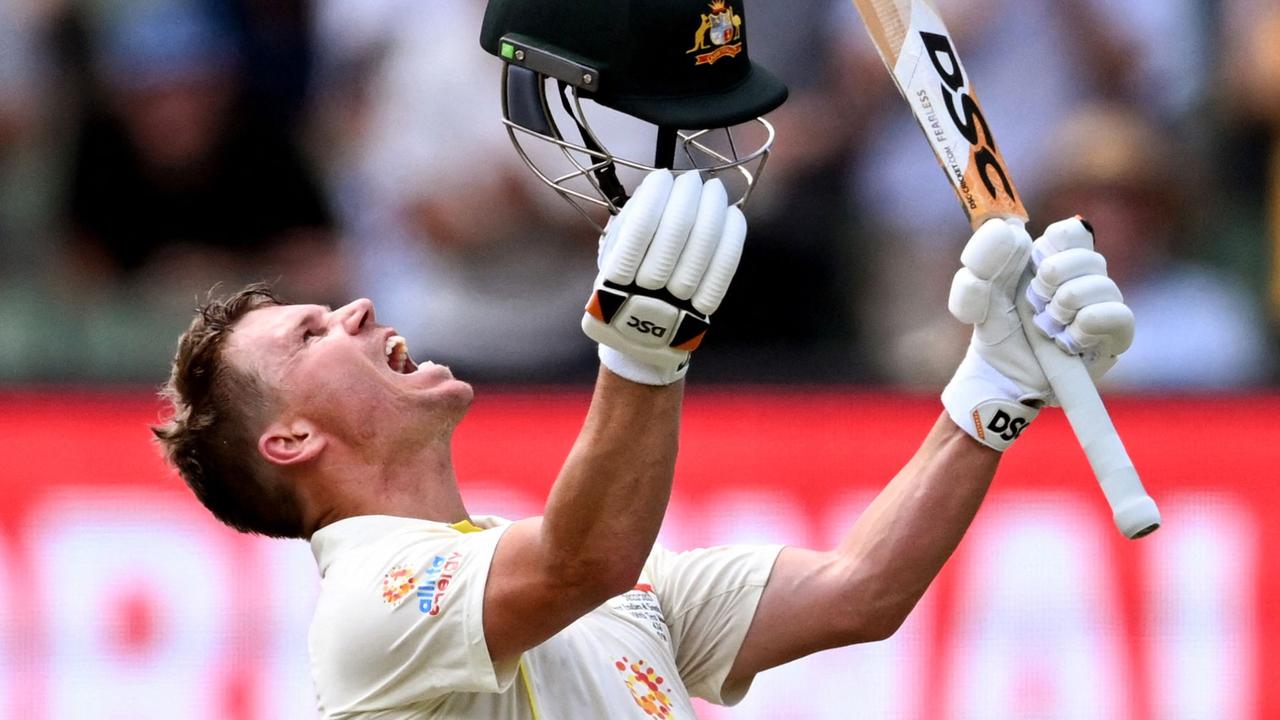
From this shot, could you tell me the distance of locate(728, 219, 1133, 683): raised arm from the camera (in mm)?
3975

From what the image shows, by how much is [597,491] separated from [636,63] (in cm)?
73

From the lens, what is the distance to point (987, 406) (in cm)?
418

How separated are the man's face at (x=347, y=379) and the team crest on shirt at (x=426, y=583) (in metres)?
Answer: 0.56

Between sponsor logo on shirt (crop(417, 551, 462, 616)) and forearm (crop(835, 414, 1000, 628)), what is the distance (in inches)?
37.4

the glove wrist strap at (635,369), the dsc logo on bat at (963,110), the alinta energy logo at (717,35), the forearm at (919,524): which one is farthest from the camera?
the forearm at (919,524)

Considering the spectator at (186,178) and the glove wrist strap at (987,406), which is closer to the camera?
the glove wrist strap at (987,406)

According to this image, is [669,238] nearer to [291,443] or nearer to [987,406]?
[987,406]

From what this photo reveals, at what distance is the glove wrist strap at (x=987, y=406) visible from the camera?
4.17m

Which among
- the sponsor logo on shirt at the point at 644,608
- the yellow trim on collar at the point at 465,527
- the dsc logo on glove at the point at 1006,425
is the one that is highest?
the dsc logo on glove at the point at 1006,425

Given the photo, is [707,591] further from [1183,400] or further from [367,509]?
[1183,400]

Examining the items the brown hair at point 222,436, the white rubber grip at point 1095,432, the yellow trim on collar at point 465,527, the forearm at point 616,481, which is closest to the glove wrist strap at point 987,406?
the white rubber grip at point 1095,432

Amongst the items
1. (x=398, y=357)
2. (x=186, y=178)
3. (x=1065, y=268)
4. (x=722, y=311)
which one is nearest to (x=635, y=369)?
(x=1065, y=268)

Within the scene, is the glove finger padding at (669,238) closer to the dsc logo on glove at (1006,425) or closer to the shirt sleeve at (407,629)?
the shirt sleeve at (407,629)

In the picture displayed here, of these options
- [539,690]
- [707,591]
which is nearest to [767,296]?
[707,591]
